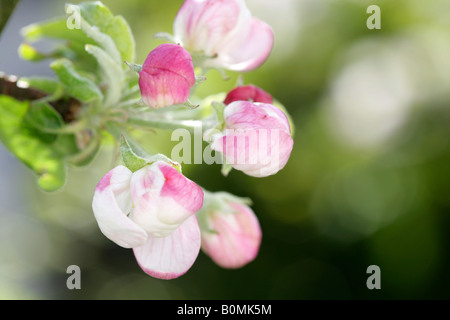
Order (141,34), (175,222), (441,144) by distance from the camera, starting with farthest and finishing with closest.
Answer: (141,34), (441,144), (175,222)

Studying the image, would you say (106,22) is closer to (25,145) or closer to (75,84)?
(75,84)

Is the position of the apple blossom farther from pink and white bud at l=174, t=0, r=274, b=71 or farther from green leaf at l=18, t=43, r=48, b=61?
green leaf at l=18, t=43, r=48, b=61

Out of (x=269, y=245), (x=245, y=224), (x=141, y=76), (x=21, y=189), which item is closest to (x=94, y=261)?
(x=21, y=189)

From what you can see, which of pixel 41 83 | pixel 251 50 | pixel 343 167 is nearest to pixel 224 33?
pixel 251 50

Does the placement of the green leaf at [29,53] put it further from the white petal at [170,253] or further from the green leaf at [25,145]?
the white petal at [170,253]

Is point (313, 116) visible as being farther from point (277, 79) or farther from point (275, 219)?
point (275, 219)

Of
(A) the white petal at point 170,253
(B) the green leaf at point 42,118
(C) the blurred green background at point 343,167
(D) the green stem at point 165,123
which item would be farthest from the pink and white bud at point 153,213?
(C) the blurred green background at point 343,167
